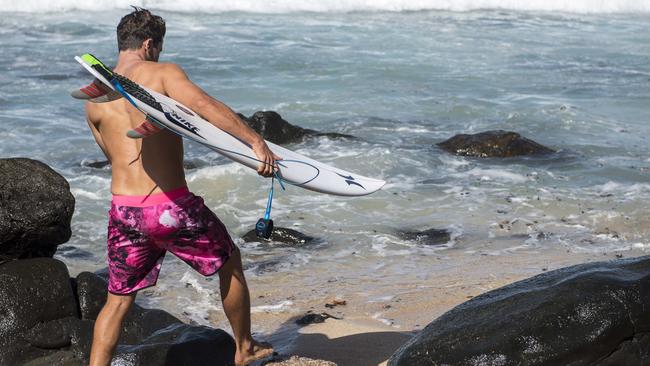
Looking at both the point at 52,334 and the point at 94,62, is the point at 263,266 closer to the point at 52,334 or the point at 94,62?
the point at 52,334

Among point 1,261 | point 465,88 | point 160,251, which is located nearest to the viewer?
point 160,251

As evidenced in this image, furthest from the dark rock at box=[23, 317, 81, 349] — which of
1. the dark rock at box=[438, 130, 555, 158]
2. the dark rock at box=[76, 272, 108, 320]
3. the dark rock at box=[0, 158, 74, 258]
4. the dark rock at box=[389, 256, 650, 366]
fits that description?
the dark rock at box=[438, 130, 555, 158]

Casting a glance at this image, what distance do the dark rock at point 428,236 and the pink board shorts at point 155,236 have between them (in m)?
4.00

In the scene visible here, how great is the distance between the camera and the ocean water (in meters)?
7.74

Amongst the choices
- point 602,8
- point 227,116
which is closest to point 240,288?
point 227,116

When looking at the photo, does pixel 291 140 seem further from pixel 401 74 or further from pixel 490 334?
pixel 490 334

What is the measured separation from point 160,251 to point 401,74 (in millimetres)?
13944

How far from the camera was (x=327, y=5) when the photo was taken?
98.9ft

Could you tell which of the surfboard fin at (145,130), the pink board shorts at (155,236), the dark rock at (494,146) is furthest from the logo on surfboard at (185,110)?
the dark rock at (494,146)

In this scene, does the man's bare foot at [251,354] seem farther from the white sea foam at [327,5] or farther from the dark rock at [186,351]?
the white sea foam at [327,5]

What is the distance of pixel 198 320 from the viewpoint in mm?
6297

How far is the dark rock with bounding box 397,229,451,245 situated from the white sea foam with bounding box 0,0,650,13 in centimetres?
2096

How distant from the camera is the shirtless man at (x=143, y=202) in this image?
13.6 ft

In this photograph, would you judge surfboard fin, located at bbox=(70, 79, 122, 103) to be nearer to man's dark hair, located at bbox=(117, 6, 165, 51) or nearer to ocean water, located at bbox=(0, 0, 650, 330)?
man's dark hair, located at bbox=(117, 6, 165, 51)
